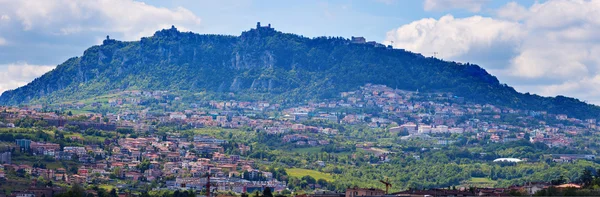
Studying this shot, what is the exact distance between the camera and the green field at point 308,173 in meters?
134

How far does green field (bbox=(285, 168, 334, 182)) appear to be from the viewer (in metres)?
134

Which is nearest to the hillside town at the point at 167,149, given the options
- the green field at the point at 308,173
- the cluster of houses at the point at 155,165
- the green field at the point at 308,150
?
the cluster of houses at the point at 155,165

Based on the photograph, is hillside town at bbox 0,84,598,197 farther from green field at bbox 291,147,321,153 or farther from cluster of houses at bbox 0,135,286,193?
green field at bbox 291,147,321,153

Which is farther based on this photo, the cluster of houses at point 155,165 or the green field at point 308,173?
the green field at point 308,173

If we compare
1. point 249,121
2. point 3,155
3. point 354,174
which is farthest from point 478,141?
point 3,155

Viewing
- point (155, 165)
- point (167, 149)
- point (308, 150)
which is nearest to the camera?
point (155, 165)

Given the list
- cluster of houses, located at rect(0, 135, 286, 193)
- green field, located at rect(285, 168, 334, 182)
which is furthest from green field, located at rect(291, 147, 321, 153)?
green field, located at rect(285, 168, 334, 182)

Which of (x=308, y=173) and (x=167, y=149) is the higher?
(x=167, y=149)

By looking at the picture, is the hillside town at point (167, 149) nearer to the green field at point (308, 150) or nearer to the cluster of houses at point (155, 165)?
the cluster of houses at point (155, 165)

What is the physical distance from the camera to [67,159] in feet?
431

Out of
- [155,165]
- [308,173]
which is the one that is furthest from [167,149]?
[308,173]

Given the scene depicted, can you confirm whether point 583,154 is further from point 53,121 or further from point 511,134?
point 53,121

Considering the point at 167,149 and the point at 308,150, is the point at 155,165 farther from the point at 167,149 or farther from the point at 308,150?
the point at 308,150

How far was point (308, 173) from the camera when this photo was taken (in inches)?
5423
